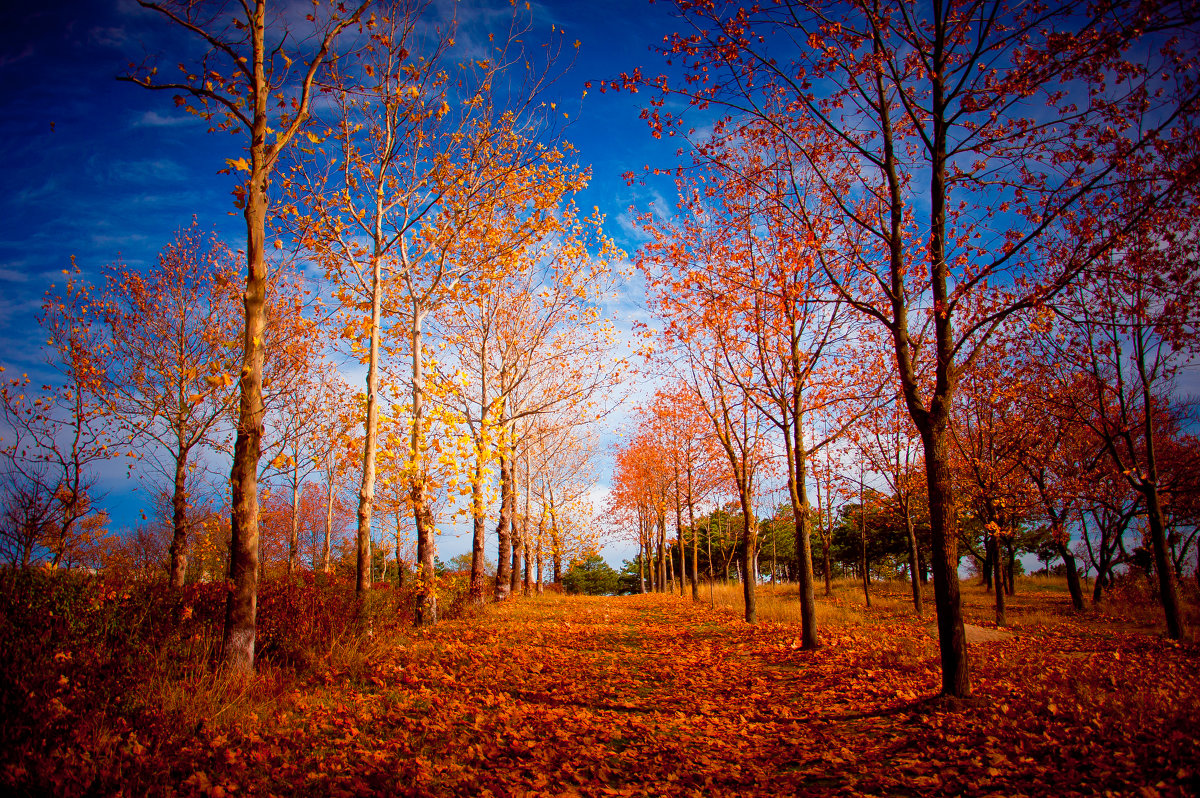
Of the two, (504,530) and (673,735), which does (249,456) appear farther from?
(504,530)

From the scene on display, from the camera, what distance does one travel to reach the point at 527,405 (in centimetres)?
1959

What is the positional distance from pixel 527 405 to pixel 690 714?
14.9 metres

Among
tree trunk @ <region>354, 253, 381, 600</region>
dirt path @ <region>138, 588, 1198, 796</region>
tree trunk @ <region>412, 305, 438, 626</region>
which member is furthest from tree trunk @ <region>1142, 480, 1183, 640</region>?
tree trunk @ <region>354, 253, 381, 600</region>

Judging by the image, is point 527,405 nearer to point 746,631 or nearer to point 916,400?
point 746,631

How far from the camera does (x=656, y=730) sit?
498 cm

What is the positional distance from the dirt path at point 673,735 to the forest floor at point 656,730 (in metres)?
0.02

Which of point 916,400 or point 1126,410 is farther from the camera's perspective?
point 1126,410

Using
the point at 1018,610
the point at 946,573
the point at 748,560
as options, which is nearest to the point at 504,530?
the point at 748,560

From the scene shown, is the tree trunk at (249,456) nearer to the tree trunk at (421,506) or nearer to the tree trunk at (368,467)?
the tree trunk at (368,467)

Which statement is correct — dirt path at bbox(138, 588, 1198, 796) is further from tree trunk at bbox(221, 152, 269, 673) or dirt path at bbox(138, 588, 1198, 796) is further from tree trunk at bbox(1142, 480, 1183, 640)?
tree trunk at bbox(1142, 480, 1183, 640)

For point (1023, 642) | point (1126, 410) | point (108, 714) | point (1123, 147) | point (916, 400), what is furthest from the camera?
point (1126, 410)

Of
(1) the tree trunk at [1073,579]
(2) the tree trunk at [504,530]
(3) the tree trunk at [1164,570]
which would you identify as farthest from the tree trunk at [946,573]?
(1) the tree trunk at [1073,579]

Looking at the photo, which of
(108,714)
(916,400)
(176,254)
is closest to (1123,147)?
(916,400)

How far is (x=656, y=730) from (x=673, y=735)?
20 cm
